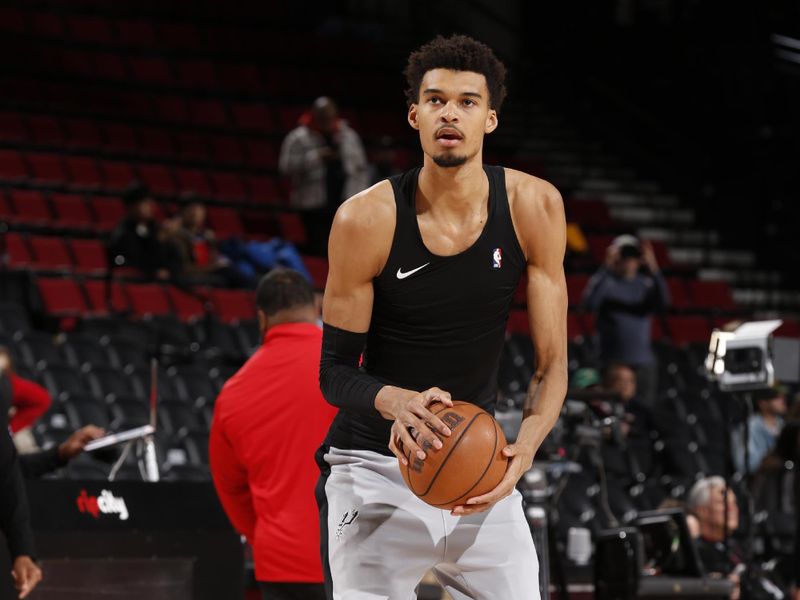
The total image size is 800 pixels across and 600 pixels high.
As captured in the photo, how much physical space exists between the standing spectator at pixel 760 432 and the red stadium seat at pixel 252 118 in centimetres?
776

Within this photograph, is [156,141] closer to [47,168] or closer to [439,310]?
[47,168]

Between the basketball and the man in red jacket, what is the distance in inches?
54.6

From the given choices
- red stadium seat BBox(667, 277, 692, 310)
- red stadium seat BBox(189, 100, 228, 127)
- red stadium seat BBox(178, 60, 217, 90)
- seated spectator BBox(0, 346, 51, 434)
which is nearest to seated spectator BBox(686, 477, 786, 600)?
seated spectator BBox(0, 346, 51, 434)

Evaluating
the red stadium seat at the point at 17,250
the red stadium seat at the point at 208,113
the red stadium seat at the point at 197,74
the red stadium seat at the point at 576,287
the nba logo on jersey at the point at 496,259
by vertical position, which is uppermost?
the red stadium seat at the point at 197,74

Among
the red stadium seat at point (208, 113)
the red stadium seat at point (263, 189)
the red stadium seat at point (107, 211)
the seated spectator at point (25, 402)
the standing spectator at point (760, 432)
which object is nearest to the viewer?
the seated spectator at point (25, 402)

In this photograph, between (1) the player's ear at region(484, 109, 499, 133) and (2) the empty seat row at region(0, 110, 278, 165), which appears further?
(2) the empty seat row at region(0, 110, 278, 165)

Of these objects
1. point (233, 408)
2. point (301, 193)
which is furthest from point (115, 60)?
point (233, 408)

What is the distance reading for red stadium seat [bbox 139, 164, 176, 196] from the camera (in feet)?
45.0

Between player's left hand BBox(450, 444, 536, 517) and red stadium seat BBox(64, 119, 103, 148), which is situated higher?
red stadium seat BBox(64, 119, 103, 148)

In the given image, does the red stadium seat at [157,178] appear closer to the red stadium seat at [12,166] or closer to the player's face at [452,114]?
the red stadium seat at [12,166]

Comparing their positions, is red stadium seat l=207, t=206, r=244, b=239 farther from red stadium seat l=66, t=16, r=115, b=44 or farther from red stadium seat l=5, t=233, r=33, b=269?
red stadium seat l=66, t=16, r=115, b=44

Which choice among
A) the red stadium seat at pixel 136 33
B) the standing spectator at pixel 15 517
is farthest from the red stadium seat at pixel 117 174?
the standing spectator at pixel 15 517

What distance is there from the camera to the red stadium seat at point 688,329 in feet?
43.4

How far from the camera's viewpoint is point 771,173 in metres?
15.9
